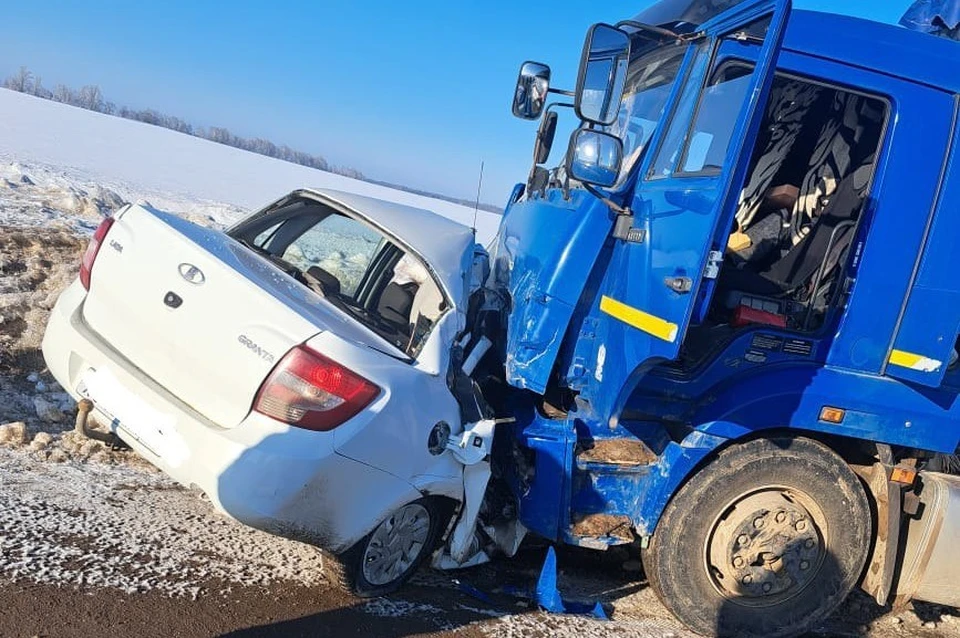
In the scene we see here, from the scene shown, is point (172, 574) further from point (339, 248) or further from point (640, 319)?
point (640, 319)

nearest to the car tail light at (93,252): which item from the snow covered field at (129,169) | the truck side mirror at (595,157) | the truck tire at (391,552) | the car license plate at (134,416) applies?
the car license plate at (134,416)

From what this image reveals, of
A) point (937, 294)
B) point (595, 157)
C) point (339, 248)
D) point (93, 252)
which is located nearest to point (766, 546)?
point (937, 294)

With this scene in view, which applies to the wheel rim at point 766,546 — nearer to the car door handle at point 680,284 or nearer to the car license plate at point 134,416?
the car door handle at point 680,284

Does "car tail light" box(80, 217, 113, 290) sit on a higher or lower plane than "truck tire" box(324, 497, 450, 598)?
higher

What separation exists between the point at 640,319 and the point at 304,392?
Result: 1452mm

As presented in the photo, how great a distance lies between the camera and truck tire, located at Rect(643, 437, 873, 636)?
3.78 metres

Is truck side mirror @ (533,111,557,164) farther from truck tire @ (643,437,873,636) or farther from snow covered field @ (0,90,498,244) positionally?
snow covered field @ (0,90,498,244)

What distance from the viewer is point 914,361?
3.55 m

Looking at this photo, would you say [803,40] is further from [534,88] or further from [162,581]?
[162,581]

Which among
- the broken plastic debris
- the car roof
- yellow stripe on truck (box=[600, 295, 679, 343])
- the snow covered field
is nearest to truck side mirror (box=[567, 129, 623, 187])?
yellow stripe on truck (box=[600, 295, 679, 343])

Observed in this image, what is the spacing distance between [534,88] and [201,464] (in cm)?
300

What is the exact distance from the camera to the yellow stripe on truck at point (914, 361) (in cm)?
353

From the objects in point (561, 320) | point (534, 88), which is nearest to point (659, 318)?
point (561, 320)

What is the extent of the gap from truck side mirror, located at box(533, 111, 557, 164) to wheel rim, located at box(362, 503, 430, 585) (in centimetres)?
266
